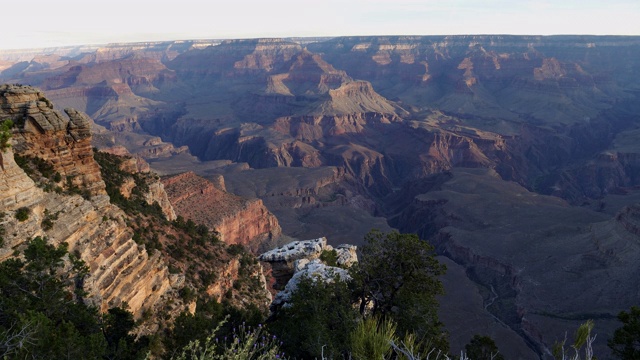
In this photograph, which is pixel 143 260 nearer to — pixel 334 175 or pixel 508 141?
pixel 334 175

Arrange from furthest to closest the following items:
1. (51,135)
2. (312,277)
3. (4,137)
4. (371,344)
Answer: (312,277) → (51,135) → (4,137) → (371,344)

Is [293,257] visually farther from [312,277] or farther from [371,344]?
[371,344]

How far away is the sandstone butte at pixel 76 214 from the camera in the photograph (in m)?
17.9

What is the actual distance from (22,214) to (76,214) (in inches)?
122

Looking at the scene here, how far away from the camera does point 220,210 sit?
7219cm

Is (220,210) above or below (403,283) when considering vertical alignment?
below

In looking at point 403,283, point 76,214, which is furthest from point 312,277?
point 76,214

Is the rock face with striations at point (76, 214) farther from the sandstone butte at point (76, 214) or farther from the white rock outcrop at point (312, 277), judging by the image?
the white rock outcrop at point (312, 277)

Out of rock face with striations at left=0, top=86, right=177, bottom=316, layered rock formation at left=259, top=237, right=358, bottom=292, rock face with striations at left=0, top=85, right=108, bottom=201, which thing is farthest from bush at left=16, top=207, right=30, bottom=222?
layered rock formation at left=259, top=237, right=358, bottom=292

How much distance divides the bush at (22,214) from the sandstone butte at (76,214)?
6.2 inches

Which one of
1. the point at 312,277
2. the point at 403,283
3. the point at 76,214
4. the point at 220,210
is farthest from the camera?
the point at 220,210

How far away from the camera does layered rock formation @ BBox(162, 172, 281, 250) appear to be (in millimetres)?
67438

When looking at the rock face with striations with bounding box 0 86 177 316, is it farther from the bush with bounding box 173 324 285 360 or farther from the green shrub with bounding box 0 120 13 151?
the bush with bounding box 173 324 285 360

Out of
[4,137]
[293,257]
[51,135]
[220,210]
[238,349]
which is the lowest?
[220,210]
